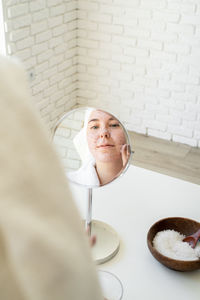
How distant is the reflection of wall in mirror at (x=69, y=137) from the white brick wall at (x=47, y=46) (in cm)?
149

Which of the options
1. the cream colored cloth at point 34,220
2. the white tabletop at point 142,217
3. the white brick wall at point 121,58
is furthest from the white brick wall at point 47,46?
the cream colored cloth at point 34,220

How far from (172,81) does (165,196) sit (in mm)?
1618

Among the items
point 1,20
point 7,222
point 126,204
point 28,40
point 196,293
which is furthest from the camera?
point 28,40

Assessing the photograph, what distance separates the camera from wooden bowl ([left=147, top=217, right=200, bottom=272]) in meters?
0.99

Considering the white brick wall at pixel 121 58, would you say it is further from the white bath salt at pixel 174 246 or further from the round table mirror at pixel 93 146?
the white bath salt at pixel 174 246

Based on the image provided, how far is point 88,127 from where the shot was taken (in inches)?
40.6

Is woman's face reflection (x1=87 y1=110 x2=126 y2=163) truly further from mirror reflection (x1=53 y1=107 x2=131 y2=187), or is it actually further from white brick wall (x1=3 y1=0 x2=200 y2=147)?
white brick wall (x1=3 y1=0 x2=200 y2=147)

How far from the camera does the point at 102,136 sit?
103cm

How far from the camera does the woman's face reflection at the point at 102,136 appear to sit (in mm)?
1025

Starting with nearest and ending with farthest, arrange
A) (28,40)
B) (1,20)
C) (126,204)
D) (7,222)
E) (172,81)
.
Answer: (7,222) → (126,204) → (1,20) → (28,40) → (172,81)

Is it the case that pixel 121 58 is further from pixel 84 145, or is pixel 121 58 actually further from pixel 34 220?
pixel 34 220

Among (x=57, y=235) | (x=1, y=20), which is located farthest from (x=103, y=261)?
(x=1, y=20)

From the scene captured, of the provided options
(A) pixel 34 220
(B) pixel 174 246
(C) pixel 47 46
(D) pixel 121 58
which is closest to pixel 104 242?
(B) pixel 174 246

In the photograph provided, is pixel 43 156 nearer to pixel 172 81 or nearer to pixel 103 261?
pixel 103 261
